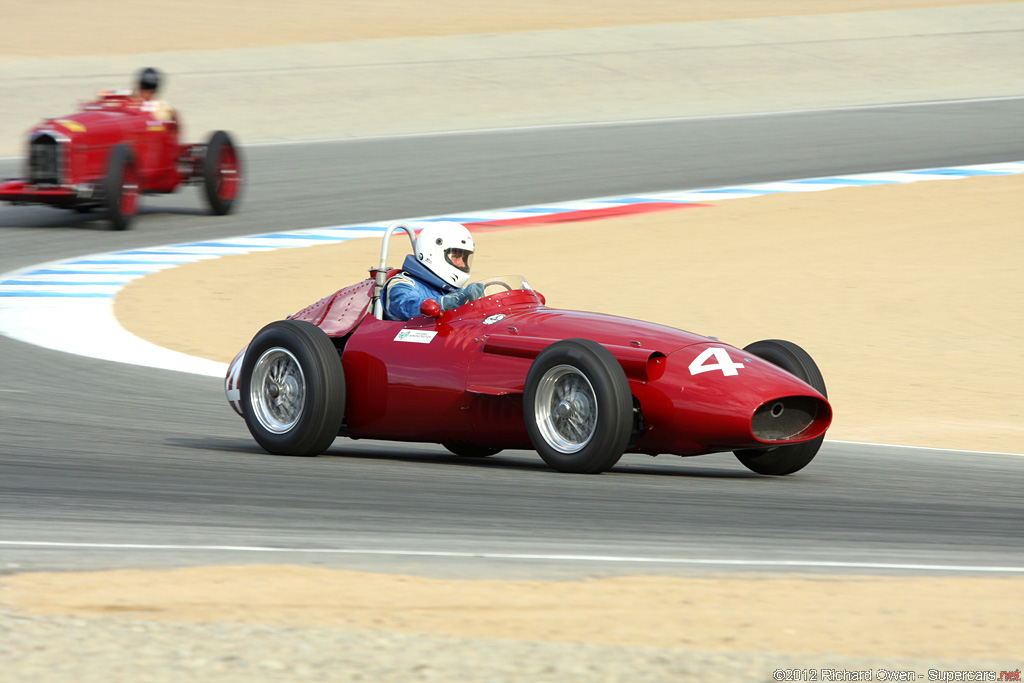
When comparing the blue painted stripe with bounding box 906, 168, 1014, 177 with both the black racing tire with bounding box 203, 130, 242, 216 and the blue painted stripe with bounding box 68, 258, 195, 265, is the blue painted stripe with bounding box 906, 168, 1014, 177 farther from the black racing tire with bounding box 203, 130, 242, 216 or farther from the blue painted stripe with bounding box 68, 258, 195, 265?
the blue painted stripe with bounding box 68, 258, 195, 265

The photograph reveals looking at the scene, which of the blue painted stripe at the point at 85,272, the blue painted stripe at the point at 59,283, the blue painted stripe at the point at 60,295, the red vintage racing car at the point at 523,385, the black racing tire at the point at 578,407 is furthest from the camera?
the blue painted stripe at the point at 85,272

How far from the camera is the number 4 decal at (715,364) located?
7.46 meters

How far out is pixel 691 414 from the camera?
7383 millimetres

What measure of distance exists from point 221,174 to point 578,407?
41.7 feet

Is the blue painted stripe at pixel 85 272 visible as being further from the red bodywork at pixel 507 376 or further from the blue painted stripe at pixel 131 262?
the red bodywork at pixel 507 376

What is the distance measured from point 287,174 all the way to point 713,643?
18891 mm

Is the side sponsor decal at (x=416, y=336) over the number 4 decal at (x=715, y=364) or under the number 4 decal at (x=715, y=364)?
under

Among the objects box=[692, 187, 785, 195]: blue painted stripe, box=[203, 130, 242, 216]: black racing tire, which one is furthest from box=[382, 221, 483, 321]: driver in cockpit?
box=[692, 187, 785, 195]: blue painted stripe

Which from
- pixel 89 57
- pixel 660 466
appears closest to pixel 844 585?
pixel 660 466

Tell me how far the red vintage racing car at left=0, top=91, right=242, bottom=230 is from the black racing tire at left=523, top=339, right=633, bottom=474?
10.9 meters

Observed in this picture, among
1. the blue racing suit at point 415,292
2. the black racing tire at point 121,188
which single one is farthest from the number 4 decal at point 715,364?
the black racing tire at point 121,188

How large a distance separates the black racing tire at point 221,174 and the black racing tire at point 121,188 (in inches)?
41.5

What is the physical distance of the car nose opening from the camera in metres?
7.55

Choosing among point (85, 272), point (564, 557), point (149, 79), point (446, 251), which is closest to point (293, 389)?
point (446, 251)
